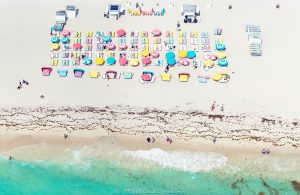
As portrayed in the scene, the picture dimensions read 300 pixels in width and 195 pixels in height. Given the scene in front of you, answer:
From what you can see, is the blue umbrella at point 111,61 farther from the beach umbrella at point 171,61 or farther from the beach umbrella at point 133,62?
the beach umbrella at point 171,61

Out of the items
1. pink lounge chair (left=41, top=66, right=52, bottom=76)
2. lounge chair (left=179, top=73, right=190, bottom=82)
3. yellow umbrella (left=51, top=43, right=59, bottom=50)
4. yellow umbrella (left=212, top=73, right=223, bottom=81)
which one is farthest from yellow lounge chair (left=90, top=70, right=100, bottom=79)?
yellow umbrella (left=212, top=73, right=223, bottom=81)

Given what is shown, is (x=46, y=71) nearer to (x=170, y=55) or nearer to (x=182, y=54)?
(x=170, y=55)

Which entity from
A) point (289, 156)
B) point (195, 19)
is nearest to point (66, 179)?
point (289, 156)

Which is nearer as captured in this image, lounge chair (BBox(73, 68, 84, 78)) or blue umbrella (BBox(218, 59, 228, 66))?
lounge chair (BBox(73, 68, 84, 78))

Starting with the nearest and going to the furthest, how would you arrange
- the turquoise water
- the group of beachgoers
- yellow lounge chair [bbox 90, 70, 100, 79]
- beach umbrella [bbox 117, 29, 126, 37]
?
the turquoise water
the group of beachgoers
yellow lounge chair [bbox 90, 70, 100, 79]
beach umbrella [bbox 117, 29, 126, 37]

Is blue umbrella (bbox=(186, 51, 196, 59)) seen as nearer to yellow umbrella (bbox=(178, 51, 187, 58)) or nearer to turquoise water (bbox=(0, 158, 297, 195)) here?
yellow umbrella (bbox=(178, 51, 187, 58))

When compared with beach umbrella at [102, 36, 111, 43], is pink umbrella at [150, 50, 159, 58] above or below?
below

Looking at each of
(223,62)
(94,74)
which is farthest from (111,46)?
(223,62)

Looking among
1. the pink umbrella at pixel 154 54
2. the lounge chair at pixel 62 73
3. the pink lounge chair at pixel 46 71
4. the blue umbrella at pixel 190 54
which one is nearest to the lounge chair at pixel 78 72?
the lounge chair at pixel 62 73
